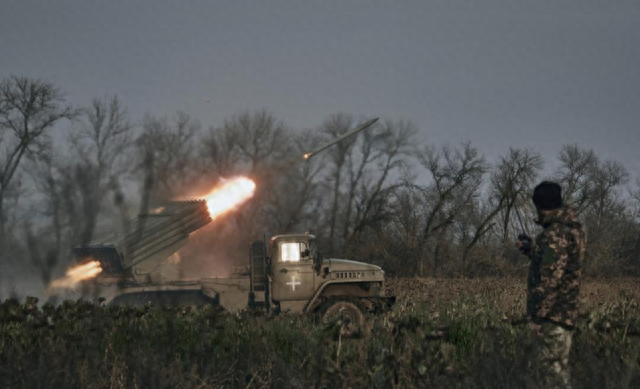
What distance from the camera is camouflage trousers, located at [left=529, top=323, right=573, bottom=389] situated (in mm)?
5961

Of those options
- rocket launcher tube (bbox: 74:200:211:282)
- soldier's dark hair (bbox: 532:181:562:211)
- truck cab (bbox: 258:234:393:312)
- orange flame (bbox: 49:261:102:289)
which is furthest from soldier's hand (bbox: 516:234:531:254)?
orange flame (bbox: 49:261:102:289)

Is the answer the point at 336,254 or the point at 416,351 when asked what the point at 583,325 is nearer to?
the point at 416,351

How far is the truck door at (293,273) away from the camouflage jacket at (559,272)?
9523 mm

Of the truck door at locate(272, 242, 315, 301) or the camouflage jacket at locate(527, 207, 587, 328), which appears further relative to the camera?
the truck door at locate(272, 242, 315, 301)

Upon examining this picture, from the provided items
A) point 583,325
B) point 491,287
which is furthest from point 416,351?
point 491,287

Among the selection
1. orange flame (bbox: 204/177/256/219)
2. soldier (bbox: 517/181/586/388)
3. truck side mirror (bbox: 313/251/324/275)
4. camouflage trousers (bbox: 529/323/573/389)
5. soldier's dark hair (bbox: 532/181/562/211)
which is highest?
orange flame (bbox: 204/177/256/219)

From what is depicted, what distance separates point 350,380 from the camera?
5707mm

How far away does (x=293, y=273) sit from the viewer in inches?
617

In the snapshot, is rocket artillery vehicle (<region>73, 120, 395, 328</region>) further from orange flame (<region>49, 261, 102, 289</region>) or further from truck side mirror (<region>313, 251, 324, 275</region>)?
orange flame (<region>49, 261, 102, 289</region>)

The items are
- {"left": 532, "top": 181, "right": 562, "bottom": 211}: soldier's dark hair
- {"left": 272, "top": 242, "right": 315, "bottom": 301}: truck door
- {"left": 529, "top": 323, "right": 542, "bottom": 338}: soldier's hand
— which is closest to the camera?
{"left": 529, "top": 323, "right": 542, "bottom": 338}: soldier's hand

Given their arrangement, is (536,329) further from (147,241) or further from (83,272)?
(83,272)

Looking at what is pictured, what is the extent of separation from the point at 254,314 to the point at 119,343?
189cm

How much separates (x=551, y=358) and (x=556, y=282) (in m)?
0.69

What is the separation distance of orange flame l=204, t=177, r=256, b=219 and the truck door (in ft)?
16.5
